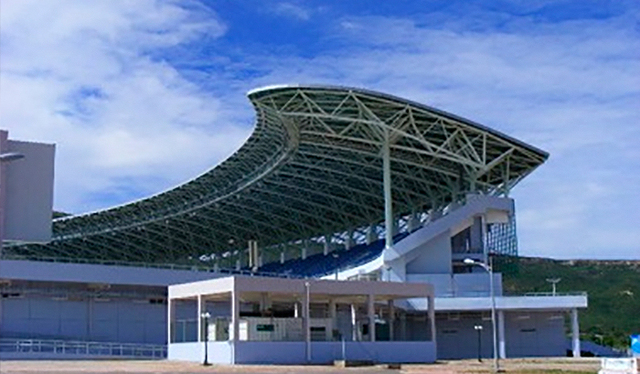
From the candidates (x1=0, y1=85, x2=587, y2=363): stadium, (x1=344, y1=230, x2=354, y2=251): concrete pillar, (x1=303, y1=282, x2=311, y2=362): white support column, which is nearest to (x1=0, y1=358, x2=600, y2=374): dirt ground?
(x1=0, y1=85, x2=587, y2=363): stadium

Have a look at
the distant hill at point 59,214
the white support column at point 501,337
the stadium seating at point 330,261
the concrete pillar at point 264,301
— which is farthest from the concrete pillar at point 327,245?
the concrete pillar at point 264,301

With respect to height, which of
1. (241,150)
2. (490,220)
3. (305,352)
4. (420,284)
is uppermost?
(241,150)

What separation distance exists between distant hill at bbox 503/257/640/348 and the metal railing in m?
51.6

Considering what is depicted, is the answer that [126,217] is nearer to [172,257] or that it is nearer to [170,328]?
[172,257]

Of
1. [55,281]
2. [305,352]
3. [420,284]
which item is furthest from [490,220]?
[55,281]

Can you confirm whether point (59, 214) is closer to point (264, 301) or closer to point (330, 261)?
point (330, 261)

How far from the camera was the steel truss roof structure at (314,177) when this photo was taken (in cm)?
6888

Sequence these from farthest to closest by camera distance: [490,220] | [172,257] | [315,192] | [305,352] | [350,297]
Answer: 1. [172,257]
2. [315,192]
3. [490,220]
4. [350,297]
5. [305,352]

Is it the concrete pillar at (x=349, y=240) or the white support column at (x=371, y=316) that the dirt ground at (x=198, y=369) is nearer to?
the white support column at (x=371, y=316)

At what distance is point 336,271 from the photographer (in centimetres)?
8119

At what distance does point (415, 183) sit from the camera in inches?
3455

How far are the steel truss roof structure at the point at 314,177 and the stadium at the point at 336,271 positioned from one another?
21cm

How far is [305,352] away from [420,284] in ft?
33.3

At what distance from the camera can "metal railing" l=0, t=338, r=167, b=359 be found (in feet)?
178
